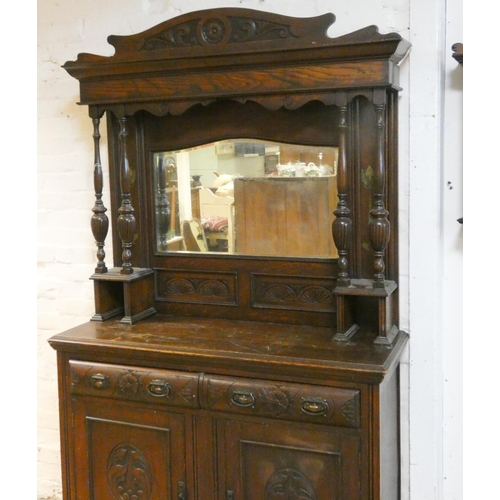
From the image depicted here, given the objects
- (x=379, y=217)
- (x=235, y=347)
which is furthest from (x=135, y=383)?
(x=379, y=217)

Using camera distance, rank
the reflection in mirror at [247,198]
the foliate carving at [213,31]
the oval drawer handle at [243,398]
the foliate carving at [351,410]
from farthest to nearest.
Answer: the reflection in mirror at [247,198] → the foliate carving at [213,31] → the oval drawer handle at [243,398] → the foliate carving at [351,410]

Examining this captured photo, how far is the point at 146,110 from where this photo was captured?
8.96 ft

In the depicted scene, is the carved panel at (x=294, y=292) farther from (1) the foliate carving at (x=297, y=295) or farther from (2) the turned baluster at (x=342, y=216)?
(2) the turned baluster at (x=342, y=216)

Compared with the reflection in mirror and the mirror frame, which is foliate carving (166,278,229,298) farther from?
the reflection in mirror

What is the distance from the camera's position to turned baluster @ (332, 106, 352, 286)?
2.43 meters

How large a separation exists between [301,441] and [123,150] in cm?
147

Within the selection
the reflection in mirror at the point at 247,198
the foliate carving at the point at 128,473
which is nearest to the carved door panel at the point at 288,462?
the foliate carving at the point at 128,473

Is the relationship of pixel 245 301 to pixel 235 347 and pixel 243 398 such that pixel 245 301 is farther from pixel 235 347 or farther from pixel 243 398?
pixel 243 398

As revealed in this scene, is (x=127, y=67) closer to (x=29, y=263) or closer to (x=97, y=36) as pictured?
(x=97, y=36)

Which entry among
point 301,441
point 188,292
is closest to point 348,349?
point 301,441

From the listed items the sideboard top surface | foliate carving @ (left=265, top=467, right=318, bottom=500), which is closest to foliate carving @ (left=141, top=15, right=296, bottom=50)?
the sideboard top surface

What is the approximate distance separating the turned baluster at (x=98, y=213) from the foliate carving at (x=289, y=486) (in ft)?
3.81

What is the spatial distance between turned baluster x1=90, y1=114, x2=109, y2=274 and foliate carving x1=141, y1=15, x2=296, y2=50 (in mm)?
468

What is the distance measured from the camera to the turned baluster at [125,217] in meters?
2.79
